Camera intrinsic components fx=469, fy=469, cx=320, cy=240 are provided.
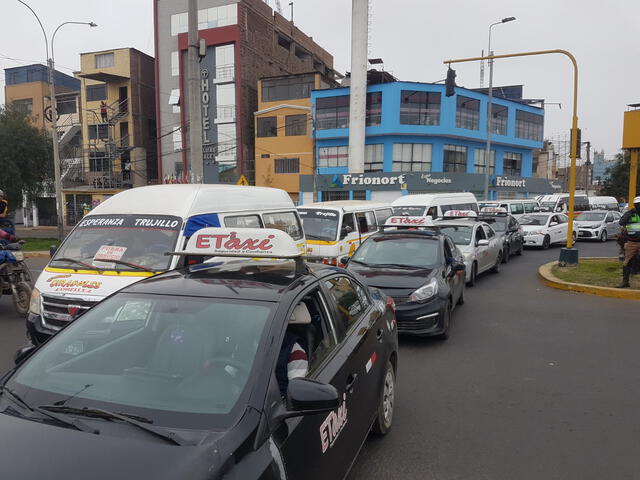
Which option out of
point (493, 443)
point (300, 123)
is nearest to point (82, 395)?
point (493, 443)

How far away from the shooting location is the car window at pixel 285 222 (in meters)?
7.94

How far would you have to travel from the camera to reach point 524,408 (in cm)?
458

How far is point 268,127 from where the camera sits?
42.7 metres

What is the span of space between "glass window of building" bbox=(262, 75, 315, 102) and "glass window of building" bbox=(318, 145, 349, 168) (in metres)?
5.43

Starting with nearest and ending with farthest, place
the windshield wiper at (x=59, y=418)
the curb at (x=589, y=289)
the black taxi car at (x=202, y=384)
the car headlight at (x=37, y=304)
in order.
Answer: the black taxi car at (x=202, y=384) → the windshield wiper at (x=59, y=418) → the car headlight at (x=37, y=304) → the curb at (x=589, y=289)

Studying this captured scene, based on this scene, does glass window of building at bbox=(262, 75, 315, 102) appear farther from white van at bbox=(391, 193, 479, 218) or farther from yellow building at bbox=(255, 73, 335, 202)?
white van at bbox=(391, 193, 479, 218)

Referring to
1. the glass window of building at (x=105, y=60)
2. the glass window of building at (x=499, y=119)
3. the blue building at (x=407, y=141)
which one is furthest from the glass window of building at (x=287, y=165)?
the glass window of building at (x=105, y=60)

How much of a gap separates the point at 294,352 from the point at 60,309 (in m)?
3.59

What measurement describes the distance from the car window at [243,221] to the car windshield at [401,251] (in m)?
1.85

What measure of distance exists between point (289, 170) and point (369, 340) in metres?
39.3

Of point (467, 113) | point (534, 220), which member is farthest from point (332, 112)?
point (534, 220)

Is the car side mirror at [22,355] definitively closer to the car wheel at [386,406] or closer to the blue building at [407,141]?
the car wheel at [386,406]

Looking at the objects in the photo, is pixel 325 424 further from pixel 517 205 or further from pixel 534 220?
pixel 517 205

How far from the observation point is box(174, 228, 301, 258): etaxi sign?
3596 mm
